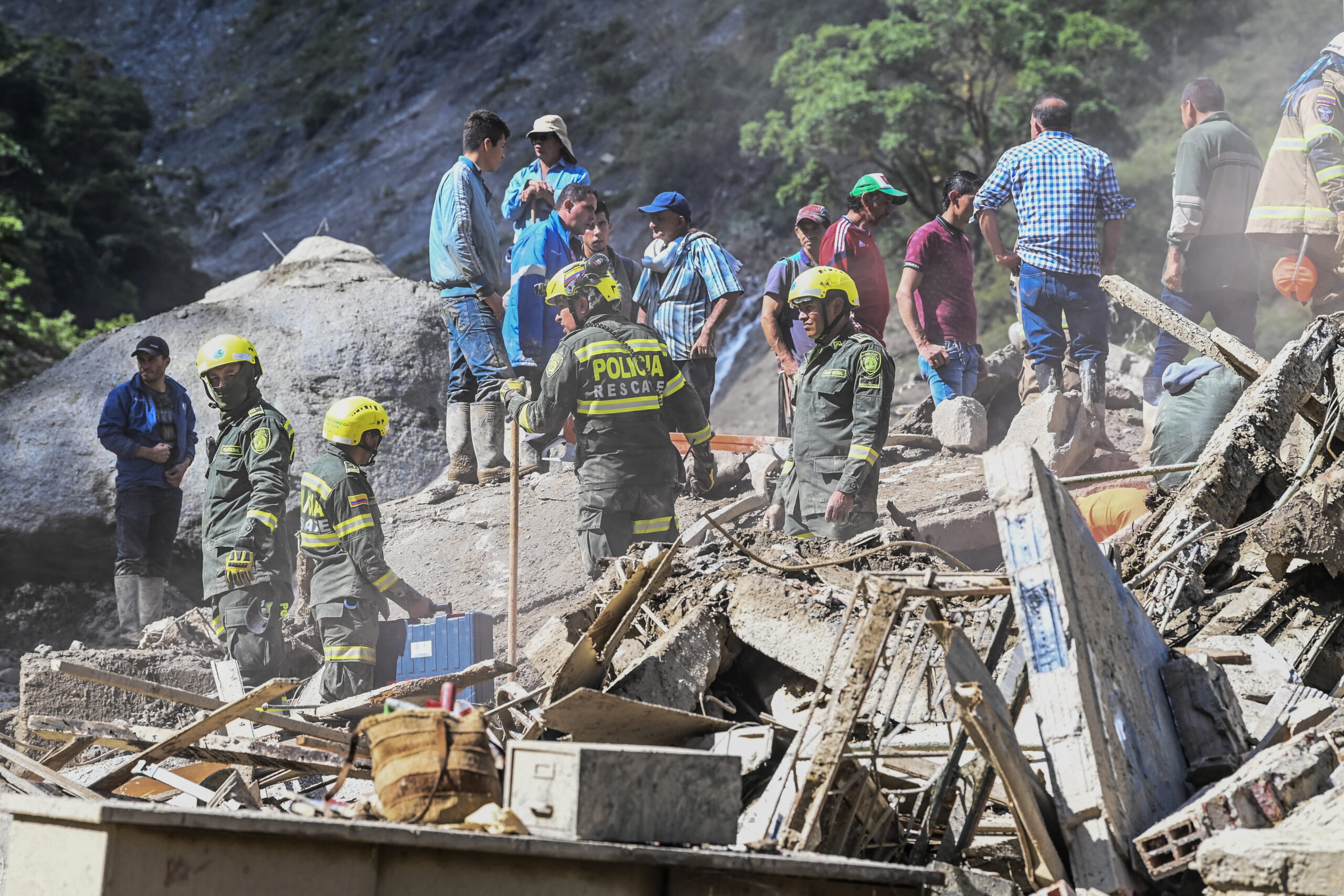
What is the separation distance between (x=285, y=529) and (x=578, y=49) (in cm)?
2473

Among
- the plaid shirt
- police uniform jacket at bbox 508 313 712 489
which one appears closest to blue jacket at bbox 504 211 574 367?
police uniform jacket at bbox 508 313 712 489

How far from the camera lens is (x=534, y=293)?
8.54 m

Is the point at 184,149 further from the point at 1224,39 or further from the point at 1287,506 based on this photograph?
the point at 1287,506

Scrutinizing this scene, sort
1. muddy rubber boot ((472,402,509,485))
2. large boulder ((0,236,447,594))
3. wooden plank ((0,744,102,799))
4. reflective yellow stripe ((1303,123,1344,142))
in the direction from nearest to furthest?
wooden plank ((0,744,102,799))
reflective yellow stripe ((1303,123,1344,142))
muddy rubber boot ((472,402,509,485))
large boulder ((0,236,447,594))

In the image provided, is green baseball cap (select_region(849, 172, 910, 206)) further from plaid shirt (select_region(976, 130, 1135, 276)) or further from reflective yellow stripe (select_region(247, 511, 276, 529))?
reflective yellow stripe (select_region(247, 511, 276, 529))

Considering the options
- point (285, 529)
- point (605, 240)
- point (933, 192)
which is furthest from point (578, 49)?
point (285, 529)

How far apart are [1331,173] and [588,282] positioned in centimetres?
415

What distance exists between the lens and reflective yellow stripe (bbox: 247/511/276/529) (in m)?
6.78

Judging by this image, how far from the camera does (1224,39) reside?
20750mm

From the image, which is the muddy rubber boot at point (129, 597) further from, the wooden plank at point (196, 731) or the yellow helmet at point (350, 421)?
the wooden plank at point (196, 731)

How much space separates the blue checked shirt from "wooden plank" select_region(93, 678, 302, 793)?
479 centimetres

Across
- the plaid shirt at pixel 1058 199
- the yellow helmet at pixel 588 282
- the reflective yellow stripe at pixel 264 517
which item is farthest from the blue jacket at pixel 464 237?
the plaid shirt at pixel 1058 199

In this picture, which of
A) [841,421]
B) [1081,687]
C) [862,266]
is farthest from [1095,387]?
[1081,687]

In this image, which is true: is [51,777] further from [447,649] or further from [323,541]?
[447,649]
